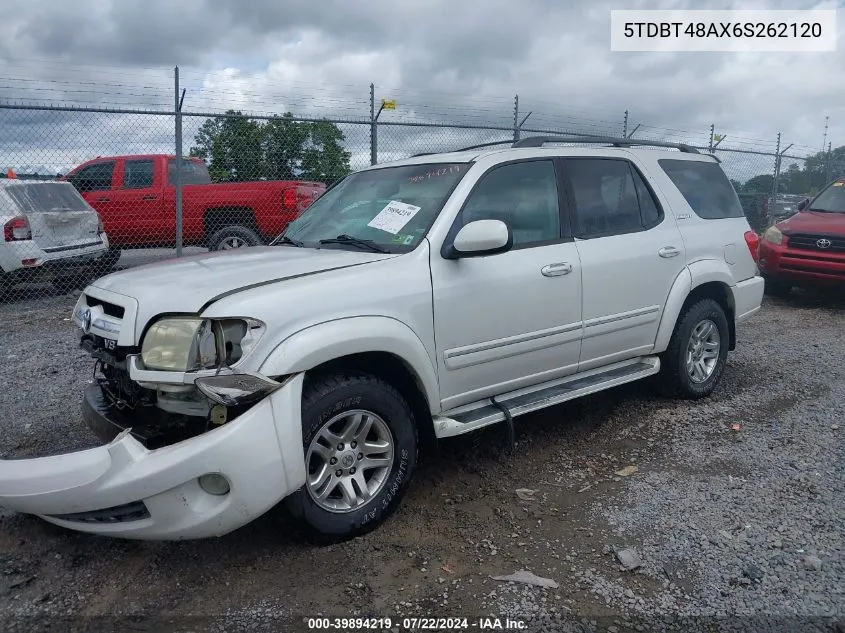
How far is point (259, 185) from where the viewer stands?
31.3 feet

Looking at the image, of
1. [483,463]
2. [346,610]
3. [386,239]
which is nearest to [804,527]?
[483,463]

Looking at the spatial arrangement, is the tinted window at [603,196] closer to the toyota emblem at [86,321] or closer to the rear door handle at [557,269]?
the rear door handle at [557,269]

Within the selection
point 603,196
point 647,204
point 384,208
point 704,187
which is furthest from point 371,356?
point 704,187

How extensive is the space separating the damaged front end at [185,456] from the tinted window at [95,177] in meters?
8.55

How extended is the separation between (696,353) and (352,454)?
304cm

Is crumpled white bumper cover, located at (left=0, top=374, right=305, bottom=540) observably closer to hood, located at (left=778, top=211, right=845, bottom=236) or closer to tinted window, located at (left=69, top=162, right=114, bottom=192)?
hood, located at (left=778, top=211, right=845, bottom=236)

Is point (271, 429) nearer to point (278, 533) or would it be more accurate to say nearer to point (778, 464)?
point (278, 533)

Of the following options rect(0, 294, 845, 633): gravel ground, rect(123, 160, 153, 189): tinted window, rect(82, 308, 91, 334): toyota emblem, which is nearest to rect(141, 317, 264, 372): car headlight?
rect(82, 308, 91, 334): toyota emblem

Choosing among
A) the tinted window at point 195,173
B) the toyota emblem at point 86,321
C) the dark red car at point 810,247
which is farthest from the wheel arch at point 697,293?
the tinted window at point 195,173

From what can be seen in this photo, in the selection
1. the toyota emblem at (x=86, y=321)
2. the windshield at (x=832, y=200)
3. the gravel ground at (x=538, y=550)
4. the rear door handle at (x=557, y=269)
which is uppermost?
the windshield at (x=832, y=200)

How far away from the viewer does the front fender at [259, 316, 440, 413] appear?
8.80 ft

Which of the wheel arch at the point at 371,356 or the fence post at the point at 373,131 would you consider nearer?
the wheel arch at the point at 371,356

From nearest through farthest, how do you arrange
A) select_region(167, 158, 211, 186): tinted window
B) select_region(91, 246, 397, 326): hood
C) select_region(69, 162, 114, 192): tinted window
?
1. select_region(91, 246, 397, 326): hood
2. select_region(167, 158, 211, 186): tinted window
3. select_region(69, 162, 114, 192): tinted window

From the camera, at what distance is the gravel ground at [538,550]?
2592 mm
